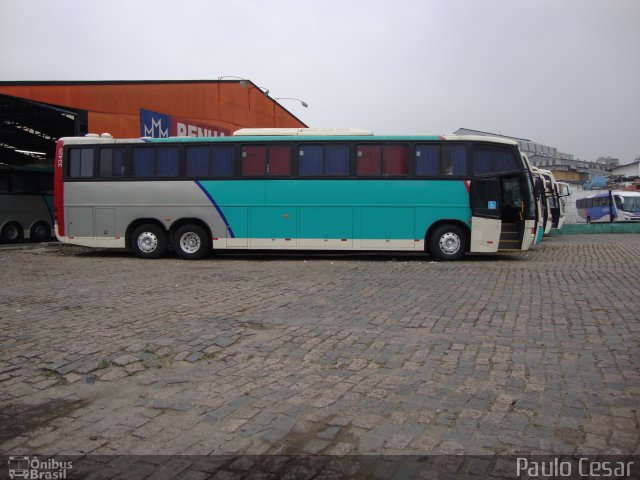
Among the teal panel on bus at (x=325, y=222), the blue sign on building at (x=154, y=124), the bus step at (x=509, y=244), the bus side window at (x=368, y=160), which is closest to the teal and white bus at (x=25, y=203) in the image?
the blue sign on building at (x=154, y=124)

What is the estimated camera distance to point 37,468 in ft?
9.82

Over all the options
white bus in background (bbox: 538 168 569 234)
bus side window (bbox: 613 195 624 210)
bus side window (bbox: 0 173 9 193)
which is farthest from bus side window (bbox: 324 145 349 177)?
bus side window (bbox: 613 195 624 210)

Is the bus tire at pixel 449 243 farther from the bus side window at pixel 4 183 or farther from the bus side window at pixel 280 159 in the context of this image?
the bus side window at pixel 4 183

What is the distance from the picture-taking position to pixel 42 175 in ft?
71.1

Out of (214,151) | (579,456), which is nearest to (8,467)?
(579,456)

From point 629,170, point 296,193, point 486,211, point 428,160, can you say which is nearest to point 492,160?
point 486,211

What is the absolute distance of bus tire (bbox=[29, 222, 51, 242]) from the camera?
70.2ft

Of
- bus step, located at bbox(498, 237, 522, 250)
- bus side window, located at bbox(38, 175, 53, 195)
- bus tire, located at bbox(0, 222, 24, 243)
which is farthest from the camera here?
bus side window, located at bbox(38, 175, 53, 195)

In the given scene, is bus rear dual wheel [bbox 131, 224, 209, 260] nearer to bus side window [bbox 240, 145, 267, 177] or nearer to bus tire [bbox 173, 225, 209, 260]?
bus tire [bbox 173, 225, 209, 260]

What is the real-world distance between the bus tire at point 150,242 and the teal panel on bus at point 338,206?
75.1 inches

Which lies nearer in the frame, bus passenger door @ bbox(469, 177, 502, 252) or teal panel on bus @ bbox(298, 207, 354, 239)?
bus passenger door @ bbox(469, 177, 502, 252)

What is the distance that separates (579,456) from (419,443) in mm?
931

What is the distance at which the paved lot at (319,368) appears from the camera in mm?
3383

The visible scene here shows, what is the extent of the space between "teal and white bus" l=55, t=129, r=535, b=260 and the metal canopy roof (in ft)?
16.0
